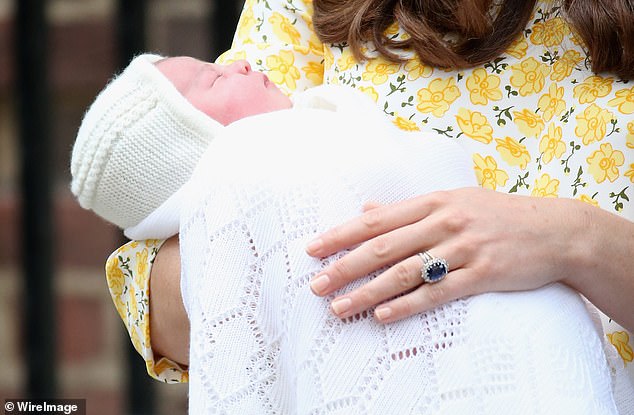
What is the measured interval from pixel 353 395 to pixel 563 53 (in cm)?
68

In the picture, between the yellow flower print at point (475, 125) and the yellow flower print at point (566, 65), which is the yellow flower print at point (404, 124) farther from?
A: the yellow flower print at point (566, 65)

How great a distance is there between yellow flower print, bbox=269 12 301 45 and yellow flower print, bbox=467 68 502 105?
377 millimetres

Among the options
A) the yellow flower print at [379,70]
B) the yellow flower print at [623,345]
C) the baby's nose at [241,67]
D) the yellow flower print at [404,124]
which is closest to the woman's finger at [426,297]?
the yellow flower print at [623,345]

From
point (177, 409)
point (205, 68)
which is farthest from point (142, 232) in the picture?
point (177, 409)

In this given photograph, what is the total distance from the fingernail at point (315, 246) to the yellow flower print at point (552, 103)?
496 mm

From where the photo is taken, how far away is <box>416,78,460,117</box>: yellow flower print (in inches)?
65.3

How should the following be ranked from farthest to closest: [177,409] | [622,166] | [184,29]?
[177,409]
[184,29]
[622,166]

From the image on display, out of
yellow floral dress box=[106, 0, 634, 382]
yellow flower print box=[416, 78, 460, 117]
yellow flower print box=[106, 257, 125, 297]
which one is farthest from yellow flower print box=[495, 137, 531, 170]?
yellow flower print box=[106, 257, 125, 297]

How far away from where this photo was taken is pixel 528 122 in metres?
1.62

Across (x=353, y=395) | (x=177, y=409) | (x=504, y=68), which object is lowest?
(x=177, y=409)

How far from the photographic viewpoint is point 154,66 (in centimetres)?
171

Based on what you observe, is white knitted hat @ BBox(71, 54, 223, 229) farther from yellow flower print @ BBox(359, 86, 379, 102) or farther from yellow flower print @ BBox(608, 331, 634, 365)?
yellow flower print @ BBox(608, 331, 634, 365)

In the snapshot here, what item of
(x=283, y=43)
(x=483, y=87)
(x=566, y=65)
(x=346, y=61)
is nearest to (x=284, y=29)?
(x=283, y=43)

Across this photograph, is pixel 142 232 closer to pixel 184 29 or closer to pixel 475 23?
pixel 475 23
